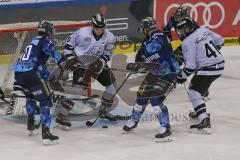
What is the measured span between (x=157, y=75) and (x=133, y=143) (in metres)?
0.84

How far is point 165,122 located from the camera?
23.3 ft

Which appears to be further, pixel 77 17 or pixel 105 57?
pixel 77 17

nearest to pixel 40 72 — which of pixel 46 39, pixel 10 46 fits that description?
pixel 46 39

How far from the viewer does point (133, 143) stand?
696 cm

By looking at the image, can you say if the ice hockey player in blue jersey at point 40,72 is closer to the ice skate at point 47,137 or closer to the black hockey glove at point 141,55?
the ice skate at point 47,137

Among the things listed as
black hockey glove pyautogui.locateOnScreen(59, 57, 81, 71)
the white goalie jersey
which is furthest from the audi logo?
black hockey glove pyautogui.locateOnScreen(59, 57, 81, 71)

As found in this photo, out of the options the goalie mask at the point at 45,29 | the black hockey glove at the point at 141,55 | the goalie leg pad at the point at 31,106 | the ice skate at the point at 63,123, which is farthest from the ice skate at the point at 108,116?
the goalie mask at the point at 45,29

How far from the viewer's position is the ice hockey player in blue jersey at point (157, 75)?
7059 mm

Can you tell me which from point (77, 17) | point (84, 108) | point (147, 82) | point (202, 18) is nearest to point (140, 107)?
point (147, 82)

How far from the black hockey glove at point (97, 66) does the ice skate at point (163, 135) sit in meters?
1.24

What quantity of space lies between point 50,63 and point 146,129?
5.23 ft

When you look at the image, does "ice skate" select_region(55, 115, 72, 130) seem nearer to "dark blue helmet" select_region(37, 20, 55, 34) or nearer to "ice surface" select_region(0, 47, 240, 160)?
"ice surface" select_region(0, 47, 240, 160)

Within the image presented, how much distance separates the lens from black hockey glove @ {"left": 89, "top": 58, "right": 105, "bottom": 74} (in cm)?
785

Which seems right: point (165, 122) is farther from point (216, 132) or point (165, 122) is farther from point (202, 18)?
point (202, 18)
